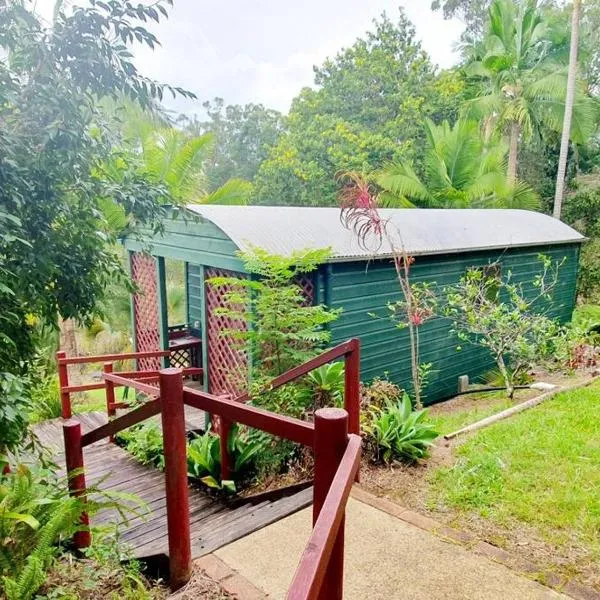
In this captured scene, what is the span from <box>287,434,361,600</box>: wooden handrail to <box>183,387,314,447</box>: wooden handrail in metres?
0.24

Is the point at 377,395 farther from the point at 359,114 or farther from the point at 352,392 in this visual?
the point at 359,114

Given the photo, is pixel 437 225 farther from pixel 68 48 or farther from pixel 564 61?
pixel 564 61

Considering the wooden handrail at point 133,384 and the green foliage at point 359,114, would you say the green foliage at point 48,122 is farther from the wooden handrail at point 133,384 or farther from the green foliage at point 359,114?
the green foliage at point 359,114

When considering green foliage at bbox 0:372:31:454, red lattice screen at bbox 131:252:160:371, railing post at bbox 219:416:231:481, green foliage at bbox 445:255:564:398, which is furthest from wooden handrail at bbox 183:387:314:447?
red lattice screen at bbox 131:252:160:371

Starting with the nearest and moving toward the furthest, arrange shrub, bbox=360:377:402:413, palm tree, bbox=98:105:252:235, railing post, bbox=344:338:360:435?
railing post, bbox=344:338:360:435 → shrub, bbox=360:377:402:413 → palm tree, bbox=98:105:252:235

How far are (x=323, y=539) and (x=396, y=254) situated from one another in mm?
4914

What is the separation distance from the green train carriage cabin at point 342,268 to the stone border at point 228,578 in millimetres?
2277

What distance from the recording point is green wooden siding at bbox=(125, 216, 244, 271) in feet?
17.5

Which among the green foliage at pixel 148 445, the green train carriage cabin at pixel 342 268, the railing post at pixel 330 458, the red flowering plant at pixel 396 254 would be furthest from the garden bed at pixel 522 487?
the green foliage at pixel 148 445

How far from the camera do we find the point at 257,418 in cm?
200

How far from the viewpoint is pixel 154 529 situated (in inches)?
136

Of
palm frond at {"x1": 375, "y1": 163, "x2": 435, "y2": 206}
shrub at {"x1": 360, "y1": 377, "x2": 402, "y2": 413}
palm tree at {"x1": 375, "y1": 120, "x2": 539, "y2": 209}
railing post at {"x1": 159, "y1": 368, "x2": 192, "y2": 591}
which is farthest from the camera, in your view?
palm frond at {"x1": 375, "y1": 163, "x2": 435, "y2": 206}

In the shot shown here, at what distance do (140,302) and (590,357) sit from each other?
6.99 meters

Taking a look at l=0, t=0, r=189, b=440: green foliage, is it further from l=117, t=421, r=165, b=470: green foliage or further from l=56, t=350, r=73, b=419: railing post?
l=56, t=350, r=73, b=419: railing post
